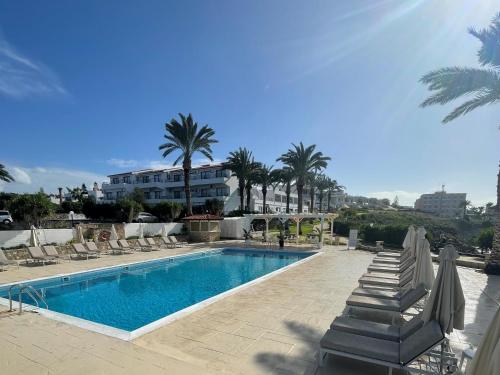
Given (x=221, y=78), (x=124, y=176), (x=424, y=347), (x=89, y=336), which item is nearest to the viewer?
(x=424, y=347)

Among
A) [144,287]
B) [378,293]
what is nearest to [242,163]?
[144,287]

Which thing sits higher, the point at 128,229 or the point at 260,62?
the point at 260,62

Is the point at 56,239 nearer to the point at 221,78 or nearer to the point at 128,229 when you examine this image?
the point at 128,229

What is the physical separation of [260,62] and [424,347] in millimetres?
14416

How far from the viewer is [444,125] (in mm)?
14484

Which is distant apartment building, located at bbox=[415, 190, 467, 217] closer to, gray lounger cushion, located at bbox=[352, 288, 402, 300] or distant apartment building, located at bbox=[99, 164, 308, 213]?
distant apartment building, located at bbox=[99, 164, 308, 213]

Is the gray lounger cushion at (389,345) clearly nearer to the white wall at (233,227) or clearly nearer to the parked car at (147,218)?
the white wall at (233,227)

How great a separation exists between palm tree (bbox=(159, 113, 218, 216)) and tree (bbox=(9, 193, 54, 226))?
39.1 feet

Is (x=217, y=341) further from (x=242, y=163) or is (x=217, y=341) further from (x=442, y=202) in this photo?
(x=442, y=202)

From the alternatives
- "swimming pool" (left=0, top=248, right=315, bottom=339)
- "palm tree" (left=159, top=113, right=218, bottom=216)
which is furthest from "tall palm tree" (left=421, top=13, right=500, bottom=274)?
"palm tree" (left=159, top=113, right=218, bottom=216)

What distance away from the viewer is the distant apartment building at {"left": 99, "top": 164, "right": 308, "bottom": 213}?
47.0 m

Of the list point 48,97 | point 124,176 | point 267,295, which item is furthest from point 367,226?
point 124,176

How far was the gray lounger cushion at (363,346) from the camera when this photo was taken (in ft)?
12.8

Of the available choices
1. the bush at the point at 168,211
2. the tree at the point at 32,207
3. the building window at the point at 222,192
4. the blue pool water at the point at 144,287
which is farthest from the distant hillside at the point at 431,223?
the tree at the point at 32,207
